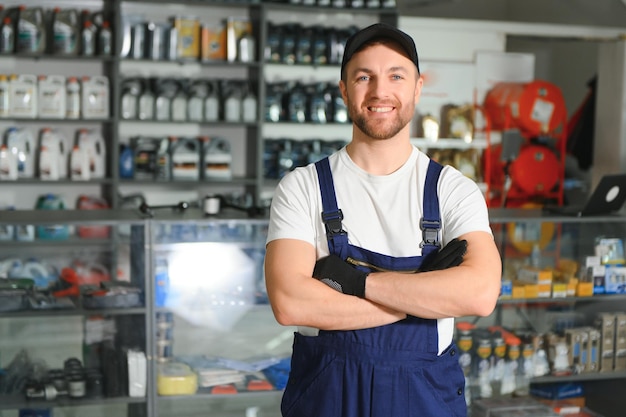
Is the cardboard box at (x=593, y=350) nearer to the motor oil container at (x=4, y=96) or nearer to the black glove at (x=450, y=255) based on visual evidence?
the black glove at (x=450, y=255)

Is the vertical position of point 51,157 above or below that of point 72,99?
below

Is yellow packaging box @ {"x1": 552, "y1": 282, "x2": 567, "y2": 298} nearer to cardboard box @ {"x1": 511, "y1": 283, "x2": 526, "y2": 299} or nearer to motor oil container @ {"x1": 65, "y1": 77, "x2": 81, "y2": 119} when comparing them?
cardboard box @ {"x1": 511, "y1": 283, "x2": 526, "y2": 299}

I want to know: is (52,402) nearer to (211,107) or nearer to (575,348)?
(575,348)

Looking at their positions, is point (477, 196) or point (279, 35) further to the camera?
point (279, 35)

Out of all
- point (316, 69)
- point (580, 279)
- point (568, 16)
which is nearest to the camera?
point (580, 279)

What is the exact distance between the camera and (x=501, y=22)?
7.87 meters

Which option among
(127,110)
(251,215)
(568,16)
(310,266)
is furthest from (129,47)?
(310,266)

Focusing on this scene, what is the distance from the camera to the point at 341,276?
6.49 ft

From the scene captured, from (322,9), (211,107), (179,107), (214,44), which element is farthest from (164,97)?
(322,9)

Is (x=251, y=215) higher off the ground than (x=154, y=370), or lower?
higher

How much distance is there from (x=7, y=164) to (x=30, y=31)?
106 cm

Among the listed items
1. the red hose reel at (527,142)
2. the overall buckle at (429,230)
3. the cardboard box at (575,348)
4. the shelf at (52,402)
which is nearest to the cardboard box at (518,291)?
the cardboard box at (575,348)

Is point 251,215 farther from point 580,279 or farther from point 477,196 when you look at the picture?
point 477,196

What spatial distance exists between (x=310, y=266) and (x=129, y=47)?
5386 millimetres
